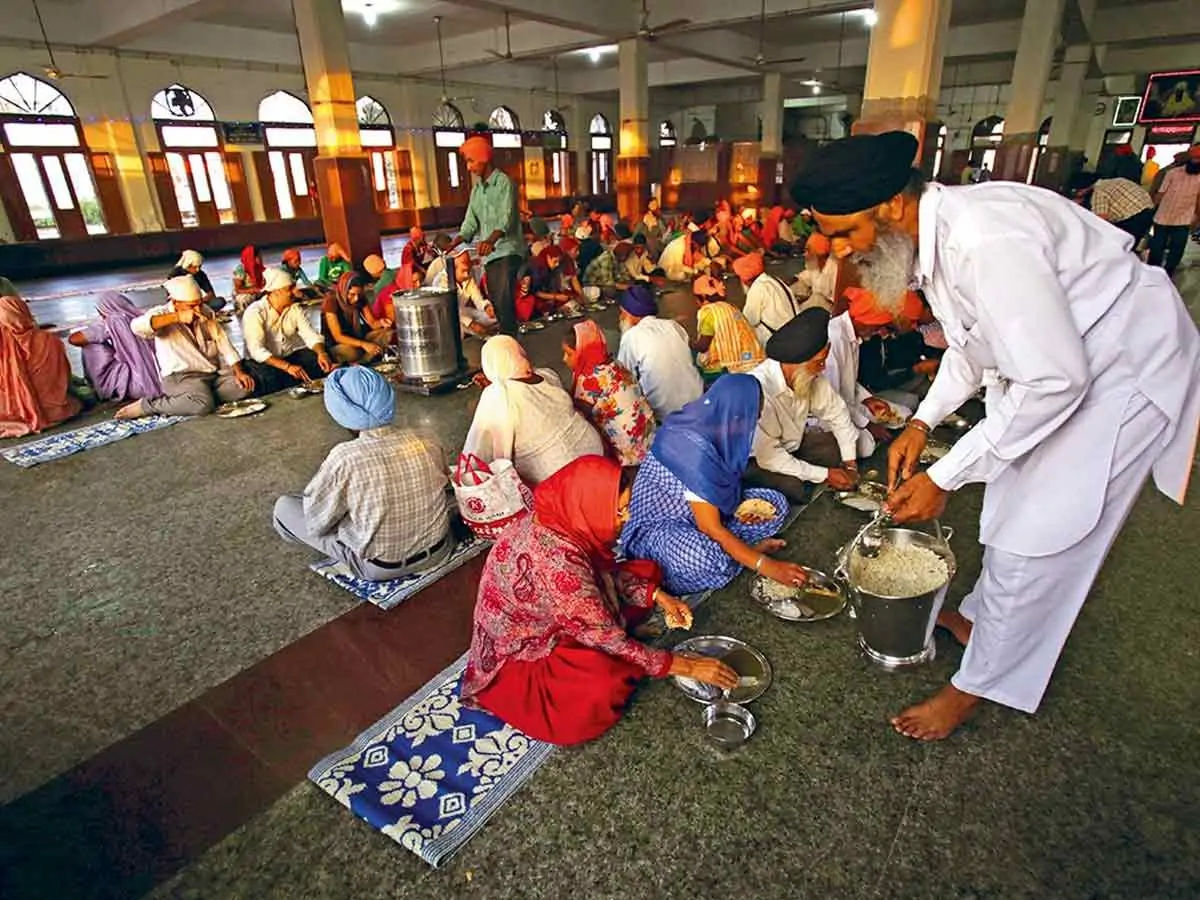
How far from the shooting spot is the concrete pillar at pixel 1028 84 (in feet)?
31.9

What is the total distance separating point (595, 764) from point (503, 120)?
64.5 feet

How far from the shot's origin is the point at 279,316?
192 inches

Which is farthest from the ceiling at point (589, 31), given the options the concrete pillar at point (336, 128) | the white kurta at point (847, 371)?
the white kurta at point (847, 371)

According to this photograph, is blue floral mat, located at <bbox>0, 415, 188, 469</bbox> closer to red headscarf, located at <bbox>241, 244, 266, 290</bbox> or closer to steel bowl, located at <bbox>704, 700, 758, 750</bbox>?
red headscarf, located at <bbox>241, 244, 266, 290</bbox>

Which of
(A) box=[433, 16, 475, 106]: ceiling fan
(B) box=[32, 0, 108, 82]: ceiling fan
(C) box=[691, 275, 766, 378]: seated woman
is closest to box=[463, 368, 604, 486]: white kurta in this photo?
(C) box=[691, 275, 766, 378]: seated woman

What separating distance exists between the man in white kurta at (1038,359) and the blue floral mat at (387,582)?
1685 mm

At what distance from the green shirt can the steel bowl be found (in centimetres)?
460

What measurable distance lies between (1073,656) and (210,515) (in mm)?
3366

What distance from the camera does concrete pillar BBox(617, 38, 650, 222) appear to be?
12930 mm

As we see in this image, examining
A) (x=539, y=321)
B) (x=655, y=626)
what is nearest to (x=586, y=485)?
Answer: (x=655, y=626)

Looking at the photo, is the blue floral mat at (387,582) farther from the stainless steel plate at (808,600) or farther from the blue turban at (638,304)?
the blue turban at (638,304)

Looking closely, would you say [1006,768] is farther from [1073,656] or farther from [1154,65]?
[1154,65]

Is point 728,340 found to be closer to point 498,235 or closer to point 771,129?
point 498,235

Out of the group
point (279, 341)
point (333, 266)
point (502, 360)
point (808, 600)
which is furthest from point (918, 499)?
point (333, 266)
